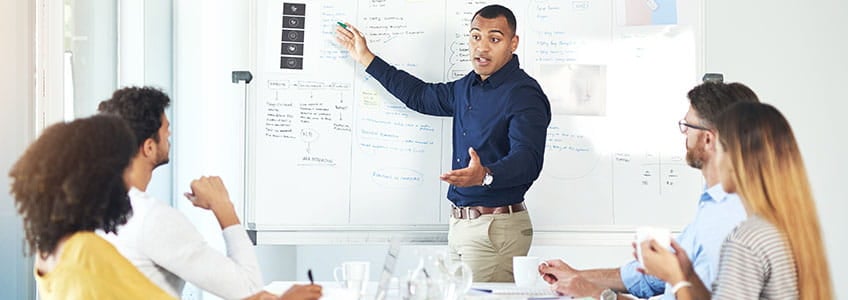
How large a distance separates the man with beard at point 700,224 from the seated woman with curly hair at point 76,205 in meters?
1.22

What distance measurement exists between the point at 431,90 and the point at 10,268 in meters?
1.69

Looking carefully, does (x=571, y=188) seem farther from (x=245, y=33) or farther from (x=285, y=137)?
(x=245, y=33)

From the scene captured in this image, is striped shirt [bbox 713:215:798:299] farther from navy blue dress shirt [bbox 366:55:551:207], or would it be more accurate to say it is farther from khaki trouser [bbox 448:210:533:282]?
khaki trouser [bbox 448:210:533:282]

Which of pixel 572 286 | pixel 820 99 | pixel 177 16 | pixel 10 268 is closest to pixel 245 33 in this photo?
pixel 177 16

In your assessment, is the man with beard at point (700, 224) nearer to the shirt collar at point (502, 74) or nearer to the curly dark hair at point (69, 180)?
the shirt collar at point (502, 74)

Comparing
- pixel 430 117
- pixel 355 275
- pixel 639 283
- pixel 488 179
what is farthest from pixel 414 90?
pixel 355 275

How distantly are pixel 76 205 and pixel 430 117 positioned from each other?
8.00ft

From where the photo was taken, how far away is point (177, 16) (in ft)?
15.9

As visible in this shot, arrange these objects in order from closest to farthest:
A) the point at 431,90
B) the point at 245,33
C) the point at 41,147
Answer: the point at 41,147
the point at 431,90
the point at 245,33

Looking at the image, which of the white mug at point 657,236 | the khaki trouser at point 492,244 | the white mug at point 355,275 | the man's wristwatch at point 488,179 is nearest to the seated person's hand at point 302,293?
the white mug at point 355,275

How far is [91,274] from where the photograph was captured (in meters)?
1.86

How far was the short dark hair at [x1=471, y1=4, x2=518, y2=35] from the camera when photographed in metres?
3.98

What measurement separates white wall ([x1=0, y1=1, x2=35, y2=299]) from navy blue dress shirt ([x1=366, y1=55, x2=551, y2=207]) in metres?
1.50

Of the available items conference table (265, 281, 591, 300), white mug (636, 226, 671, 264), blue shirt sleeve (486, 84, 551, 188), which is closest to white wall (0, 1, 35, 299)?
conference table (265, 281, 591, 300)
